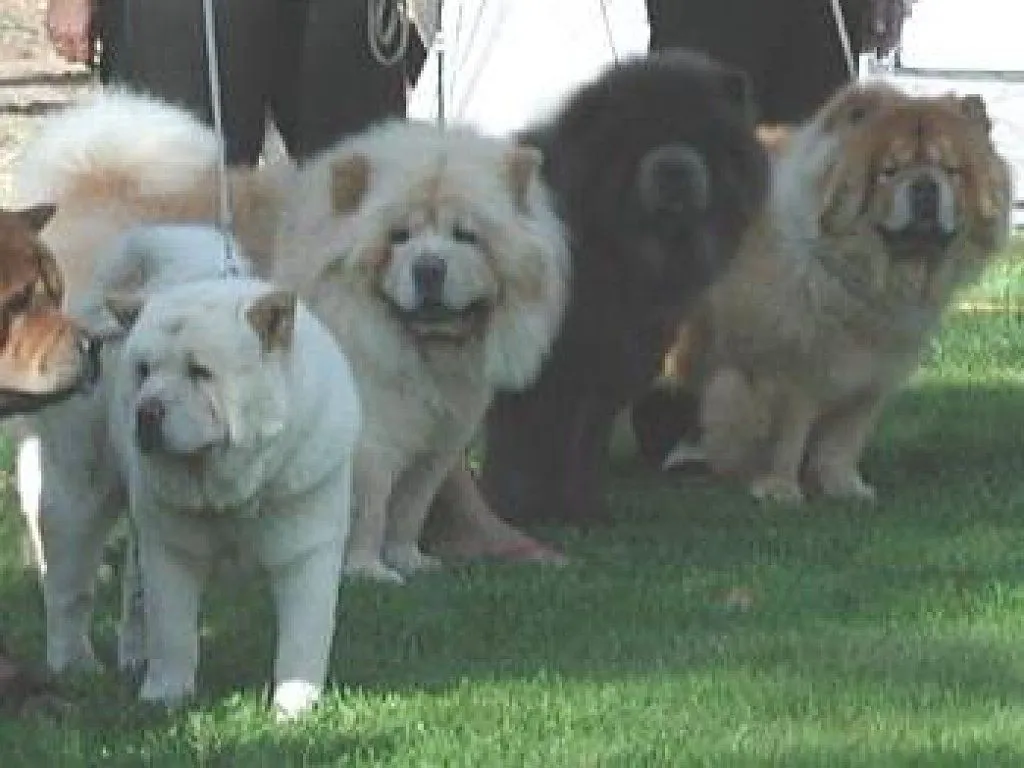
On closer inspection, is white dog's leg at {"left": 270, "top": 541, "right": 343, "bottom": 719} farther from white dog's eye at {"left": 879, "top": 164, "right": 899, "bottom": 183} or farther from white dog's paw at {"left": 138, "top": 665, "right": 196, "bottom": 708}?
white dog's eye at {"left": 879, "top": 164, "right": 899, "bottom": 183}

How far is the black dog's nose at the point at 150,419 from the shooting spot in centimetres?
317

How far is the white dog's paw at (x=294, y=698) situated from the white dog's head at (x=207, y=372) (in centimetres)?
36

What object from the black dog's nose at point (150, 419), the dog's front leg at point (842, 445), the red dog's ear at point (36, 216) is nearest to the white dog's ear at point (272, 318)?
the black dog's nose at point (150, 419)

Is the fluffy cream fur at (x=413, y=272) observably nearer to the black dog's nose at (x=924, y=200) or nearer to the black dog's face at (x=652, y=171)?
the black dog's face at (x=652, y=171)

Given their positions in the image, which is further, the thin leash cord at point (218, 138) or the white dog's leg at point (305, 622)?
the thin leash cord at point (218, 138)

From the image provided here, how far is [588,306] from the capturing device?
5043 mm

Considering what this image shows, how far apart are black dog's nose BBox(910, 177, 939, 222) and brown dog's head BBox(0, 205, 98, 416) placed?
249cm

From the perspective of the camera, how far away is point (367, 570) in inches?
177

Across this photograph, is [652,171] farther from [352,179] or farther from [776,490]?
[776,490]

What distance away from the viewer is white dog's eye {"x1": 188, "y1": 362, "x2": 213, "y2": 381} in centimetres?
321

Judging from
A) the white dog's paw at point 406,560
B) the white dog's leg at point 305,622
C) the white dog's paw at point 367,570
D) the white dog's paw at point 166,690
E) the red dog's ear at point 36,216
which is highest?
the red dog's ear at point 36,216

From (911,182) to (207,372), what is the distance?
2541 mm

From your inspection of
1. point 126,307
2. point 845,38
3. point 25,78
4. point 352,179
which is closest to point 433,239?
point 352,179

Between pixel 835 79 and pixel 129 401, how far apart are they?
120 inches
